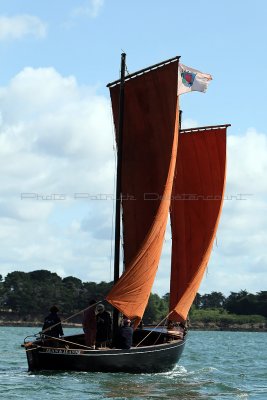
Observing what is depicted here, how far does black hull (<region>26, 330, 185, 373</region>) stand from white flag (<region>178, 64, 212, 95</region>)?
10.6 meters

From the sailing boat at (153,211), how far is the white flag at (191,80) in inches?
17.1

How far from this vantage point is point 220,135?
1754 inches

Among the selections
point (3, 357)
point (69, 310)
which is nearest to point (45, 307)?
point (69, 310)

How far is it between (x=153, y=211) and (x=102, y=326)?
490 centimetres

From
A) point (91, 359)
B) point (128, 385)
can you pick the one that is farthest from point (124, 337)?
point (128, 385)

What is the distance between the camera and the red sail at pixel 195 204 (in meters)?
Answer: 42.9

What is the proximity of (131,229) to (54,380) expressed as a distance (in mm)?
8126

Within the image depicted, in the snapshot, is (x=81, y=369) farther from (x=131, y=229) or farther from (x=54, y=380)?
(x=131, y=229)

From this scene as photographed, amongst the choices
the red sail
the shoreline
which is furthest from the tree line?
the red sail

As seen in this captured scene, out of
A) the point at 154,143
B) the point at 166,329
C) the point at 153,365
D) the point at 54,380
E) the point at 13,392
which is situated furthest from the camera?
the point at 166,329

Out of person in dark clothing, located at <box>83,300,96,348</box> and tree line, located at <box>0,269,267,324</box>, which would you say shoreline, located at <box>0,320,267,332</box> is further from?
person in dark clothing, located at <box>83,300,96,348</box>

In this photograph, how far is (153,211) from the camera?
123 ft

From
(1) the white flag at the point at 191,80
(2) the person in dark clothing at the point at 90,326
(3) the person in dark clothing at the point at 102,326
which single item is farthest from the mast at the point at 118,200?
(1) the white flag at the point at 191,80

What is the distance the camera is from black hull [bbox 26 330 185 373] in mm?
32969
